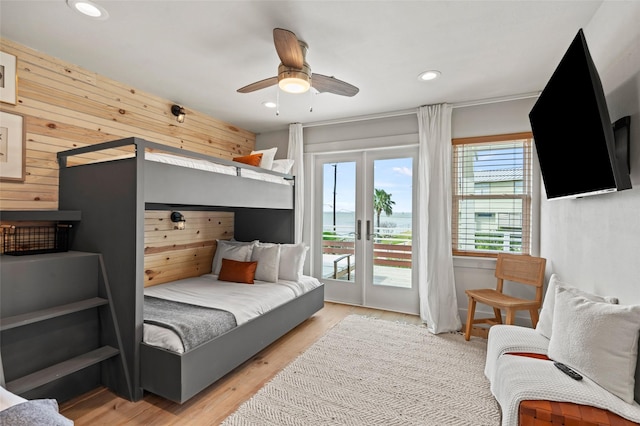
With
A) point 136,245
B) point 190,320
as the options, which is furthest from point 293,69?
point 190,320

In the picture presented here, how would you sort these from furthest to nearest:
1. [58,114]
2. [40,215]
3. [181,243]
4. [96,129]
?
[181,243], [96,129], [58,114], [40,215]

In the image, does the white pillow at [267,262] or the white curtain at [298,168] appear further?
A: the white curtain at [298,168]

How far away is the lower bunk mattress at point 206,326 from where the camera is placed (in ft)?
6.47

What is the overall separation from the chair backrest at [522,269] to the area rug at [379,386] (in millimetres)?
699

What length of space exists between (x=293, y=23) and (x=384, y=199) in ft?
8.01

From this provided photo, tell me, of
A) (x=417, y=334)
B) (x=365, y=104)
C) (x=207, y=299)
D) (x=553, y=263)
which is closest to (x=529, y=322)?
(x=553, y=263)

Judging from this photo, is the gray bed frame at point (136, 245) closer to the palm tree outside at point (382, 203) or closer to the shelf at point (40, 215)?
the shelf at point (40, 215)

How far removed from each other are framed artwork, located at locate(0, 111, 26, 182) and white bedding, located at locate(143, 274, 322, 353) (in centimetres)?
135

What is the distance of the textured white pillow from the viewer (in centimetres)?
138

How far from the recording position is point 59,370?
1.90 metres

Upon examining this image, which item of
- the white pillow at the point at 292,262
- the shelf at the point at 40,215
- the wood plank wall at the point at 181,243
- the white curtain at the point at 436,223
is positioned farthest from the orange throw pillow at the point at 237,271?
the white curtain at the point at 436,223

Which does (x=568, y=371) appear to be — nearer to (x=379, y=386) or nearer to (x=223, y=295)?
(x=379, y=386)

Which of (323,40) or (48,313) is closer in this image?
(48,313)

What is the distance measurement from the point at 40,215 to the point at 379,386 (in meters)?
2.65
